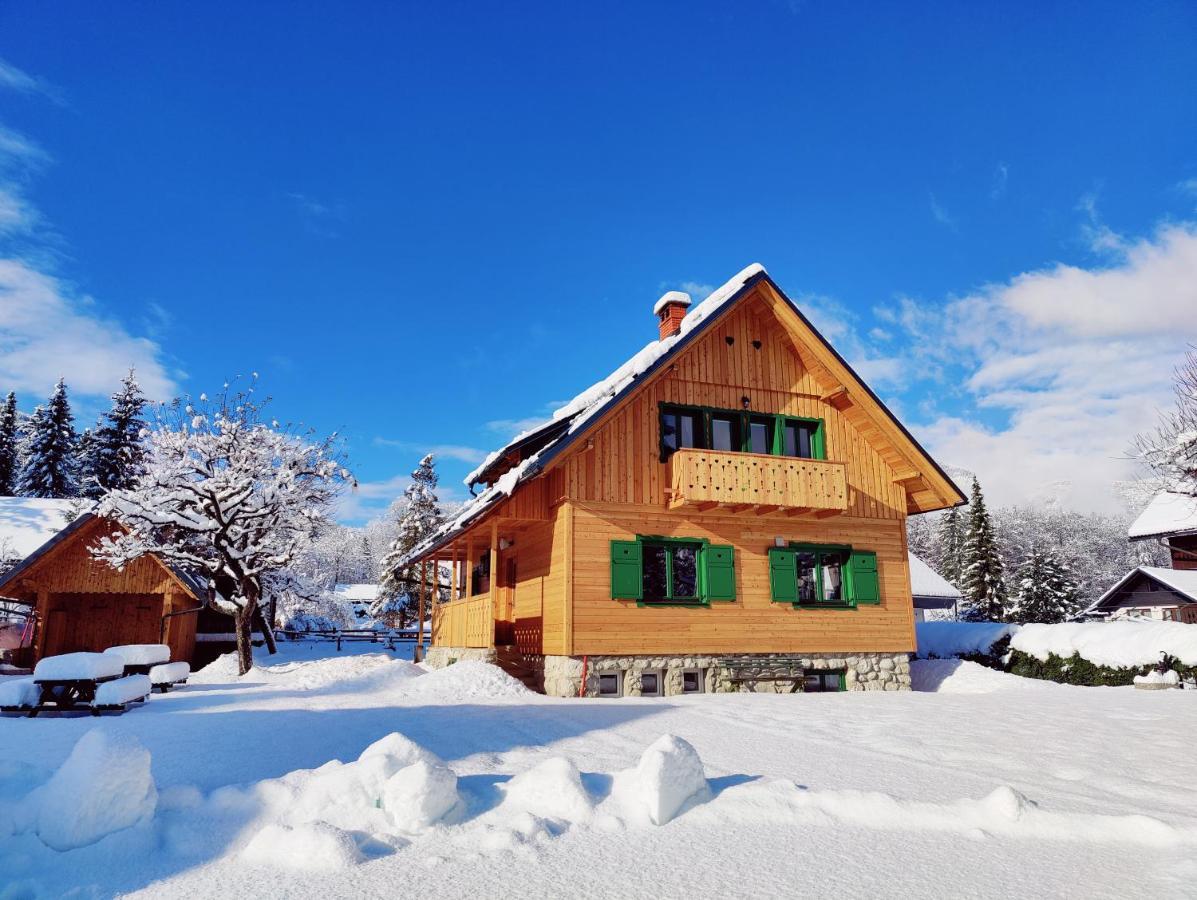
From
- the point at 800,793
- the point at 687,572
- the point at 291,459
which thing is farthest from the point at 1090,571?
the point at 800,793

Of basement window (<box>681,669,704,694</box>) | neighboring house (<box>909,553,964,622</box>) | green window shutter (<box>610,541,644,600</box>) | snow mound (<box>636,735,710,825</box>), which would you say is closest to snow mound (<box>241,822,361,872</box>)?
snow mound (<box>636,735,710,825</box>)

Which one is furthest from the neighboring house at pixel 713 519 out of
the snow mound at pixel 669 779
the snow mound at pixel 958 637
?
the snow mound at pixel 669 779

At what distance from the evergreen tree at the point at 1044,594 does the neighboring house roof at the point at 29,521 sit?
45.7m

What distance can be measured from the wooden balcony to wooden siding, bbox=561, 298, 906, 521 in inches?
22.1

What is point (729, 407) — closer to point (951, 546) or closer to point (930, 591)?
point (930, 591)

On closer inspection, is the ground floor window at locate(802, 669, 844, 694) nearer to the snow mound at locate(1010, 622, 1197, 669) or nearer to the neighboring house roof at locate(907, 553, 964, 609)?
the snow mound at locate(1010, 622, 1197, 669)

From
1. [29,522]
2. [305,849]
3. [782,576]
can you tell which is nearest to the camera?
[305,849]

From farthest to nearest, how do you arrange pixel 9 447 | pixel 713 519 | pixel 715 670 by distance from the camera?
pixel 9 447 → pixel 713 519 → pixel 715 670

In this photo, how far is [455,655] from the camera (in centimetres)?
1995

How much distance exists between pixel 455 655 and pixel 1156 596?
3255 cm

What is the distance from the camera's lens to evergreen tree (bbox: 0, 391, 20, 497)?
48188mm

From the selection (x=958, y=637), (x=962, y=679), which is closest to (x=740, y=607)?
(x=962, y=679)

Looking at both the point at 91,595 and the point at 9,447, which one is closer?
the point at 91,595

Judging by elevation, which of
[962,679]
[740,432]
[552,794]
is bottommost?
[962,679]
